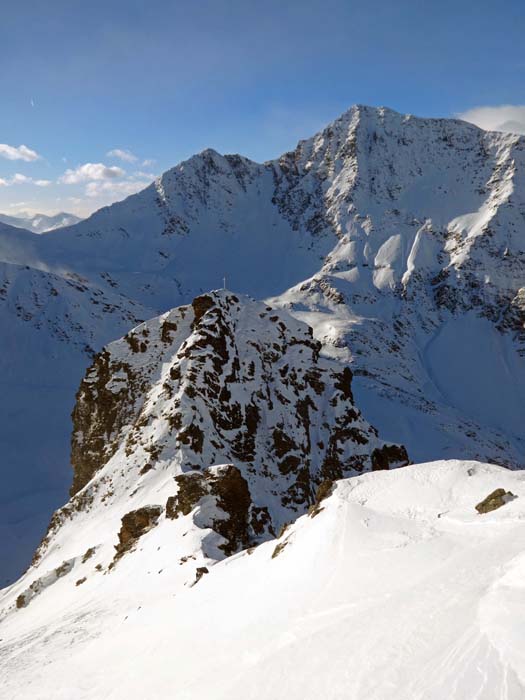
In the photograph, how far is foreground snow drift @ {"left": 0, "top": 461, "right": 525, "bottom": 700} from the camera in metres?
9.12

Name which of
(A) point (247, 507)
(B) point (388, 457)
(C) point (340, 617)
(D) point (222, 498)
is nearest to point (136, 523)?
(D) point (222, 498)

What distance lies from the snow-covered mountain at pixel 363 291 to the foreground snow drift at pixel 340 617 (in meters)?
50.3

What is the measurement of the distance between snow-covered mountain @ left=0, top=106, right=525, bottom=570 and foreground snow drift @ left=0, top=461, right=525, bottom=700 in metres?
50.3

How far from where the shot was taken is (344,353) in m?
118

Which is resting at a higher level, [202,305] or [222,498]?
[202,305]

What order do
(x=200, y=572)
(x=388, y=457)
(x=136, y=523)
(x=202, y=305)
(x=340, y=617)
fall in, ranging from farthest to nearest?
(x=202, y=305)
(x=388, y=457)
(x=136, y=523)
(x=200, y=572)
(x=340, y=617)

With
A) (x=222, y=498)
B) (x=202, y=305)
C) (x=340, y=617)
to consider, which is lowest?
(x=222, y=498)

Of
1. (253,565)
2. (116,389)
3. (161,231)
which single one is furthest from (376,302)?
(253,565)

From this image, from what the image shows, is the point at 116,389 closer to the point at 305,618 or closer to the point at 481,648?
the point at 305,618

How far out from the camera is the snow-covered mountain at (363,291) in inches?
3605

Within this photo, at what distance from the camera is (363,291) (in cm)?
16225

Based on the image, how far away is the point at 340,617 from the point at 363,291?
155490 mm

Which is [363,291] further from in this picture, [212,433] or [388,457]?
[212,433]

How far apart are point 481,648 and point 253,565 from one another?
37.9 feet
